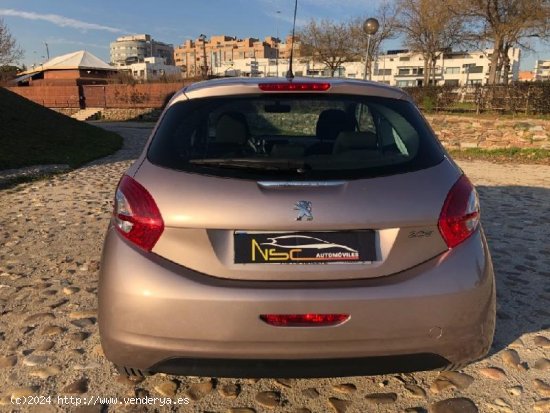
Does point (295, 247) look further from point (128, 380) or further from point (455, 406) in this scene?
point (128, 380)

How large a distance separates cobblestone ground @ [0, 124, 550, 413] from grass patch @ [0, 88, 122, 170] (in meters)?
7.28

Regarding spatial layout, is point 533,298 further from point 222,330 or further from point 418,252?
point 222,330

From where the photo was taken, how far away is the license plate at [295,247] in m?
2.11

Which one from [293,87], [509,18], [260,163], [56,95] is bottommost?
[260,163]

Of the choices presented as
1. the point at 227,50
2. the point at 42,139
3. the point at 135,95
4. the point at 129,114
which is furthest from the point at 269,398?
the point at 227,50

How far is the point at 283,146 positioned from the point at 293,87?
0.31m

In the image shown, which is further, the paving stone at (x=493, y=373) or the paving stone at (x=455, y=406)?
the paving stone at (x=493, y=373)

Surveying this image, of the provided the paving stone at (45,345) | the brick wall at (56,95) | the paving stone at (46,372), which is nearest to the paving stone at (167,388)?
the paving stone at (46,372)

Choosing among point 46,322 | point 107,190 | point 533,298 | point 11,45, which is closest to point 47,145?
point 107,190

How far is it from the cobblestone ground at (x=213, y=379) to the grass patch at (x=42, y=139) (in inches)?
287

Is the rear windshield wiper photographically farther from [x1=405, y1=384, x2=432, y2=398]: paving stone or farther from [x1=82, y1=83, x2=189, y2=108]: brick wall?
[x1=82, y1=83, x2=189, y2=108]: brick wall

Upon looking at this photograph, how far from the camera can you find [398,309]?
6.89 feet

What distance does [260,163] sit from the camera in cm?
226

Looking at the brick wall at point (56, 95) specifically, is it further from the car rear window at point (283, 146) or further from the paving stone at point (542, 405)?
the paving stone at point (542, 405)
